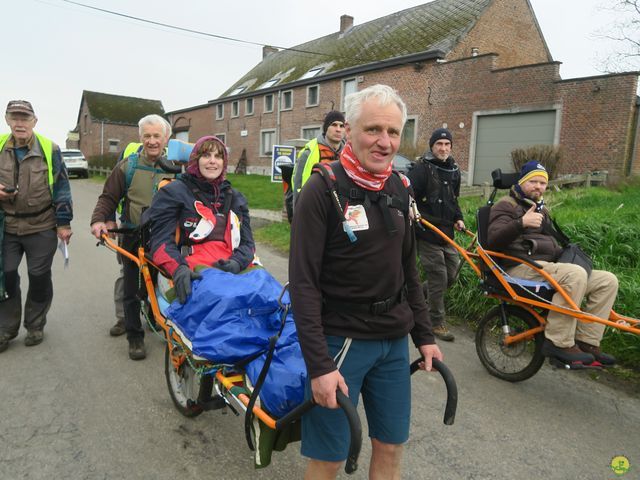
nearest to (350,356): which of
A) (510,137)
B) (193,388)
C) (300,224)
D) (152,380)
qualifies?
(300,224)

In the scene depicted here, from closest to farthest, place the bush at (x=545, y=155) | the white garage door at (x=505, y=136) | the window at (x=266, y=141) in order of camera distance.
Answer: the bush at (x=545, y=155) < the white garage door at (x=505, y=136) < the window at (x=266, y=141)

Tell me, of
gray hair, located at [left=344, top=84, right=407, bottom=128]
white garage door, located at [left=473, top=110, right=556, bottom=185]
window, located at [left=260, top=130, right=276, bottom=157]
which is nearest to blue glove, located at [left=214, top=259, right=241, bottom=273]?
gray hair, located at [left=344, top=84, right=407, bottom=128]

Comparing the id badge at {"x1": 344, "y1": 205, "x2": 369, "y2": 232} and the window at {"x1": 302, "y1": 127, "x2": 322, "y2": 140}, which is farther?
the window at {"x1": 302, "y1": 127, "x2": 322, "y2": 140}

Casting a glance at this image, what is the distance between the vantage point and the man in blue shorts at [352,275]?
1887mm

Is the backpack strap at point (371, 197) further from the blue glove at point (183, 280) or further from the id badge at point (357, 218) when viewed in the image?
the blue glove at point (183, 280)

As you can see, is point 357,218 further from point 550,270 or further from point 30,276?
point 30,276

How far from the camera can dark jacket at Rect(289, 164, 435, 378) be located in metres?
1.87

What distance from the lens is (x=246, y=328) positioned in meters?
2.50

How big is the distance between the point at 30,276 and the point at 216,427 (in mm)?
2676

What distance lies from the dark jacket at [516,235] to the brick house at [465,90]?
10901 mm

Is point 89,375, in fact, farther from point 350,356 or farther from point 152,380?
point 350,356

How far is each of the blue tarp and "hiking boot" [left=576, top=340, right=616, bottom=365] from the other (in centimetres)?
248

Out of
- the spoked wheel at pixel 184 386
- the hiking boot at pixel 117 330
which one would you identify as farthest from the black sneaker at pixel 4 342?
the spoked wheel at pixel 184 386

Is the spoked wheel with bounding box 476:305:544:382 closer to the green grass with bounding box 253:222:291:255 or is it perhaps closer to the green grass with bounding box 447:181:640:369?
the green grass with bounding box 447:181:640:369
